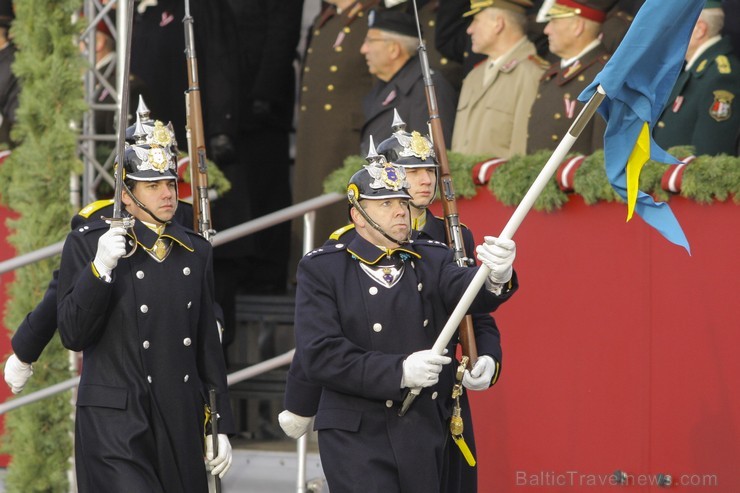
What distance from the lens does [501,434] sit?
8.88 m

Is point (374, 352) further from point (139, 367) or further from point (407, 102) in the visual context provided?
point (407, 102)

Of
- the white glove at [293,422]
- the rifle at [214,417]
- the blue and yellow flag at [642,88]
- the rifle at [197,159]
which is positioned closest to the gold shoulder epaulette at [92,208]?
the rifle at [197,159]

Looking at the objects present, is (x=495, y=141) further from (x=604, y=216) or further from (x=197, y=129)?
(x=197, y=129)

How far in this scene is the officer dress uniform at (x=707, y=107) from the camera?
871 cm

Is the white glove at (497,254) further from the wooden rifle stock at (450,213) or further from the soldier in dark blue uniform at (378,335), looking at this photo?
the wooden rifle stock at (450,213)

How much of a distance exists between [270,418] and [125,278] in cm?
362

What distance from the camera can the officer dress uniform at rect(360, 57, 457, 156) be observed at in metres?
9.88

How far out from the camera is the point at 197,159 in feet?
27.9

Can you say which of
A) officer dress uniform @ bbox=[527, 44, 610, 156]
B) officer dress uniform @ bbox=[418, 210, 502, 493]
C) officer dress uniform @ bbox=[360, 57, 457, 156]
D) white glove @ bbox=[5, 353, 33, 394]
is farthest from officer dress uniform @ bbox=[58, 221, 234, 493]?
officer dress uniform @ bbox=[360, 57, 457, 156]

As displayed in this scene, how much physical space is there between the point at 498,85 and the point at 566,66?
447 millimetres

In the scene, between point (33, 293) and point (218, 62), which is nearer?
point (33, 293)

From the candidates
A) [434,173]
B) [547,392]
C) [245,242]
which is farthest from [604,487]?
[245,242]

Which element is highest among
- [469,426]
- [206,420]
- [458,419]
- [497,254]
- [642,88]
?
[642,88]

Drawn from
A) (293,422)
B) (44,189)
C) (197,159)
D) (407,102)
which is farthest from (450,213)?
(44,189)
